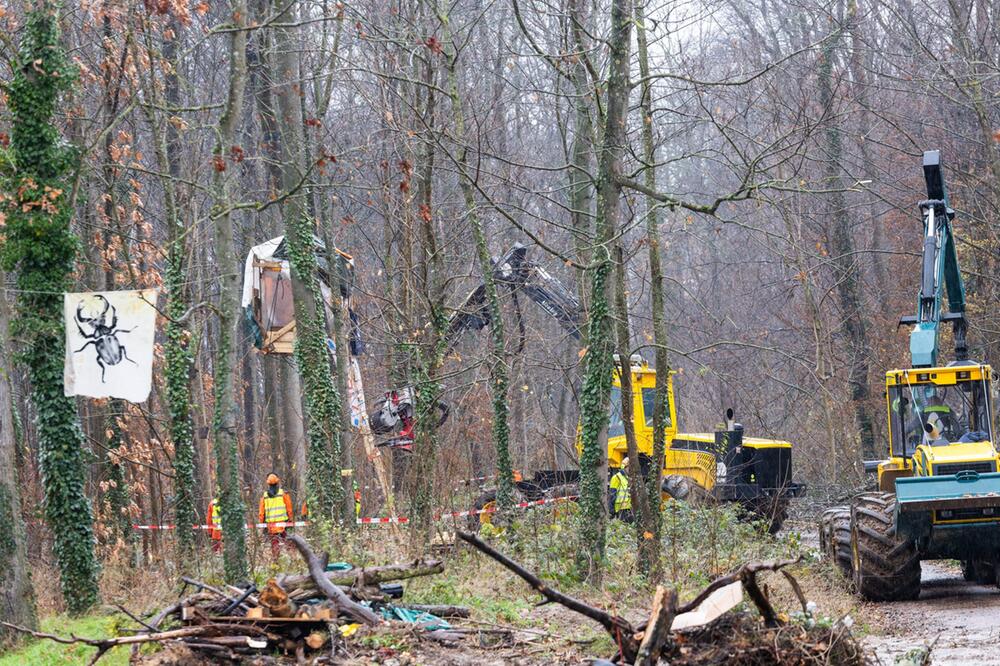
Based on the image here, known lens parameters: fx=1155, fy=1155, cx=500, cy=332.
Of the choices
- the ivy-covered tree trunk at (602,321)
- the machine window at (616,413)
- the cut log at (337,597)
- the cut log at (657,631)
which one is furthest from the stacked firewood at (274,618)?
the machine window at (616,413)

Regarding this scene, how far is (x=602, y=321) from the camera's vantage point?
15.0 m

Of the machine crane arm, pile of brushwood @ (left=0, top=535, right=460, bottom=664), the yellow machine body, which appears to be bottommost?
pile of brushwood @ (left=0, top=535, right=460, bottom=664)

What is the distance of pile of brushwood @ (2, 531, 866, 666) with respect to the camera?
28.6 ft

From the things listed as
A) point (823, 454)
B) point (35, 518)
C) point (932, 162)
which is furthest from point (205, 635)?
point (823, 454)

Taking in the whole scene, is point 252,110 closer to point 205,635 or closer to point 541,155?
point 541,155

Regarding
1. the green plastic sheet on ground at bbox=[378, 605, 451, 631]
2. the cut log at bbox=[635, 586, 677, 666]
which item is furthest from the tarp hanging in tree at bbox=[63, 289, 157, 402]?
the cut log at bbox=[635, 586, 677, 666]

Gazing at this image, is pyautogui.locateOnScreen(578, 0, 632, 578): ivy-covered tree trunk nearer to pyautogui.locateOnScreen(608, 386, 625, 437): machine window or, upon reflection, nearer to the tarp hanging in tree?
the tarp hanging in tree

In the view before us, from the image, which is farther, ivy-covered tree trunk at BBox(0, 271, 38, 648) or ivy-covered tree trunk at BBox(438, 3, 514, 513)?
ivy-covered tree trunk at BBox(438, 3, 514, 513)

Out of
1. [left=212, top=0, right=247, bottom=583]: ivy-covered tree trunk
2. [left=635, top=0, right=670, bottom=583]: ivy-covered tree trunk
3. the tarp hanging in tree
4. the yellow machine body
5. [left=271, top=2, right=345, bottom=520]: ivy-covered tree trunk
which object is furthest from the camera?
the yellow machine body

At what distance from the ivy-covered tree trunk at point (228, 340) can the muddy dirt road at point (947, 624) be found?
861cm

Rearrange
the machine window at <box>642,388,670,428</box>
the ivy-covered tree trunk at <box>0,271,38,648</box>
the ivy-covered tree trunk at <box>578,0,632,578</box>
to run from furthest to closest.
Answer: the machine window at <box>642,388,670,428</box>
the ivy-covered tree trunk at <box>578,0,632,578</box>
the ivy-covered tree trunk at <box>0,271,38,648</box>

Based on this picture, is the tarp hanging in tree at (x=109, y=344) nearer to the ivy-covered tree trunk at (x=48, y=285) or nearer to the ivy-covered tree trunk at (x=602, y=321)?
the ivy-covered tree trunk at (x=48, y=285)

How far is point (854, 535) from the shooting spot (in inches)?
599

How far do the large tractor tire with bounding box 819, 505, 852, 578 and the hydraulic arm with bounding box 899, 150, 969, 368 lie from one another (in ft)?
8.04
